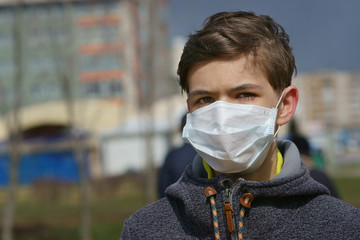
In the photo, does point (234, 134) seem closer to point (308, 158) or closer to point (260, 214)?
point (260, 214)

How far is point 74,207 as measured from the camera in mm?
18719

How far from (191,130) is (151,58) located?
1024cm

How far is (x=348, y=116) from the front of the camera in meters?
95.1

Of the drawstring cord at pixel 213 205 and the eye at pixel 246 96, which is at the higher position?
the eye at pixel 246 96

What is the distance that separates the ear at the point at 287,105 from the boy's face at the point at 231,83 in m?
0.10

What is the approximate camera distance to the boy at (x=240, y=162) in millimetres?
1944

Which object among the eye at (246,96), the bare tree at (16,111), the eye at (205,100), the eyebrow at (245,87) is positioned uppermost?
the eyebrow at (245,87)

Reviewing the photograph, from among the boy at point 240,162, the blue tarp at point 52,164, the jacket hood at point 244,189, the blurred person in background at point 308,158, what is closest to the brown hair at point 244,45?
the boy at point 240,162

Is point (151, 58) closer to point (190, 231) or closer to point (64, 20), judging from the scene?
point (64, 20)

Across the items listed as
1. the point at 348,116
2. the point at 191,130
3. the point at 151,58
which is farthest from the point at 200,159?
the point at 348,116

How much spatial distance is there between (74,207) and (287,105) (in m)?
17.2

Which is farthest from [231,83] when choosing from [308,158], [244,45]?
[308,158]

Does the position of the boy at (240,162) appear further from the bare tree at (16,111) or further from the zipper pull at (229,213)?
the bare tree at (16,111)

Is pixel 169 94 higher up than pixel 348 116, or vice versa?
pixel 169 94
